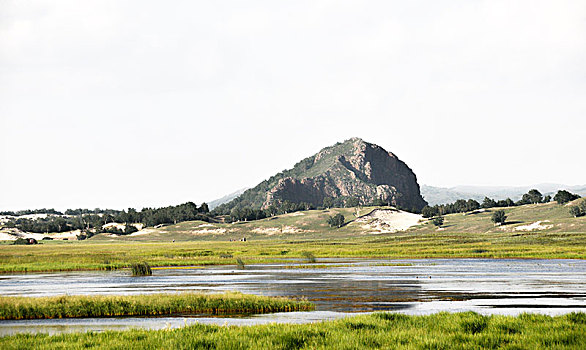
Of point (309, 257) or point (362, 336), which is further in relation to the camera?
point (309, 257)

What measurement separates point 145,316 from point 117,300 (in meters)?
3.70

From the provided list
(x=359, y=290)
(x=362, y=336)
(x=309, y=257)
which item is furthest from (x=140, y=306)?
(x=309, y=257)

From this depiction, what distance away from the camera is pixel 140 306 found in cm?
4131

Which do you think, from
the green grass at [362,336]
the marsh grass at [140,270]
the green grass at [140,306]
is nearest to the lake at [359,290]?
the green grass at [140,306]

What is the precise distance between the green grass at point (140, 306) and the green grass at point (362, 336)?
39.2 ft

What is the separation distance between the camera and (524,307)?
137 ft

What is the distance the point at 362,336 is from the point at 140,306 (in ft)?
69.1

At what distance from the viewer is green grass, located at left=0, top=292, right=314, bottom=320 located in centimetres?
4016

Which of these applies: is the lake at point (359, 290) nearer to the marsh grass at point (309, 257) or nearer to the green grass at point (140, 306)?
the green grass at point (140, 306)

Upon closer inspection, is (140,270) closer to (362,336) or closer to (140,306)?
(140,306)

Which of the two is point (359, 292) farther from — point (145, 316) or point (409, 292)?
point (145, 316)

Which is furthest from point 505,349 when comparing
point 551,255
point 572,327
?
point 551,255

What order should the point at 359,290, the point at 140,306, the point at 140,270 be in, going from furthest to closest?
the point at 140,270 → the point at 359,290 → the point at 140,306

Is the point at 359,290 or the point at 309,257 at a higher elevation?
the point at 359,290
